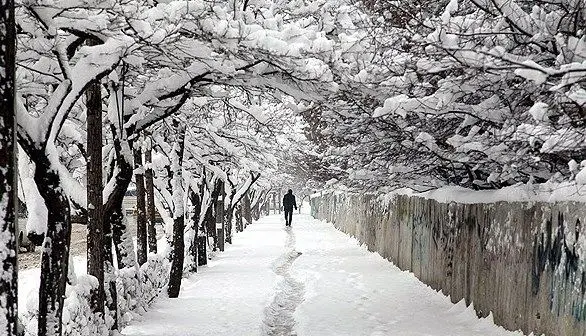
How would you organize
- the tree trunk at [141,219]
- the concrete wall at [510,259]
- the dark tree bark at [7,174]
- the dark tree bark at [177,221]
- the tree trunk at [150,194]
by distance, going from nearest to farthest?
the dark tree bark at [7,174] < the concrete wall at [510,259] < the dark tree bark at [177,221] < the tree trunk at [141,219] < the tree trunk at [150,194]

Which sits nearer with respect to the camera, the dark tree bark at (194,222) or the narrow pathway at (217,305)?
the narrow pathway at (217,305)

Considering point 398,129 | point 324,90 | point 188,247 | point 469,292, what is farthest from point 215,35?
point 188,247

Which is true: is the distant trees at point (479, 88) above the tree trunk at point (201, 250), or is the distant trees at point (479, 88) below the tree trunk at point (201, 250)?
above

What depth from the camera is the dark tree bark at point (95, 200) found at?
7.18 meters

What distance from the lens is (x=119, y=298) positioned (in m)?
8.71

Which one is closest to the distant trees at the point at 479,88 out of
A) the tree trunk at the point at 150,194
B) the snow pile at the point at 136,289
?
the snow pile at the point at 136,289

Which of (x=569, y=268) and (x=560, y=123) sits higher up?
(x=560, y=123)

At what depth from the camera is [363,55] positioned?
7.01m

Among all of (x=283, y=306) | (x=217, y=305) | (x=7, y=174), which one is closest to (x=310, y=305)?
(x=283, y=306)

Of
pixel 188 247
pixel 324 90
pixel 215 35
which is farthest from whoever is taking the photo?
pixel 188 247

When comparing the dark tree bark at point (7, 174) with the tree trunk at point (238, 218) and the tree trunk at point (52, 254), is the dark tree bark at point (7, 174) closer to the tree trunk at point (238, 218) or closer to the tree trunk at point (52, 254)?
the tree trunk at point (52, 254)

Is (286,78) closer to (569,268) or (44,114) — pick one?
(44,114)

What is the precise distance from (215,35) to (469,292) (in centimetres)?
560

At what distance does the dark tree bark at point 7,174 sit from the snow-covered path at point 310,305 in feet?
15.2
